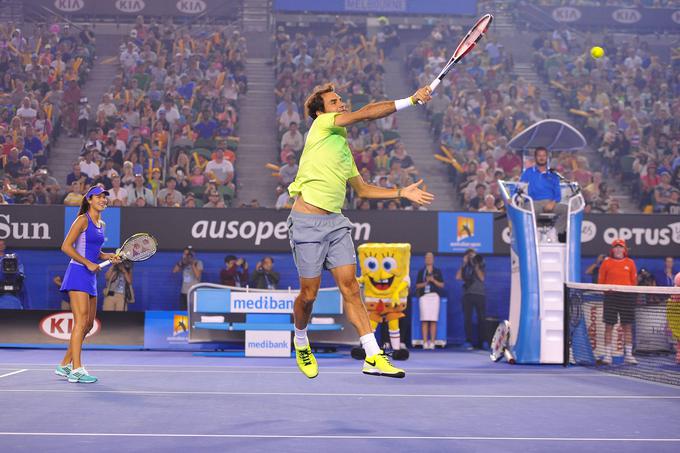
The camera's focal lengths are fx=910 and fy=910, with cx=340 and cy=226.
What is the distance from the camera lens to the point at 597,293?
13734 mm

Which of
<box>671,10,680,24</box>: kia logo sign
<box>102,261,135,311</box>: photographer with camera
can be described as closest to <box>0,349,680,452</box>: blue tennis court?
<box>102,261,135,311</box>: photographer with camera

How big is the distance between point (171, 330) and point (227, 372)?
464 cm

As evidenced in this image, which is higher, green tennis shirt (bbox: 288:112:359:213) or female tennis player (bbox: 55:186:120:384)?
green tennis shirt (bbox: 288:112:359:213)

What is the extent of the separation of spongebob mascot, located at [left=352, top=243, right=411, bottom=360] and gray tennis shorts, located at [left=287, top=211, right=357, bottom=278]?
812 centimetres

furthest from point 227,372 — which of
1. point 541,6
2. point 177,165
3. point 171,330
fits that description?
point 541,6

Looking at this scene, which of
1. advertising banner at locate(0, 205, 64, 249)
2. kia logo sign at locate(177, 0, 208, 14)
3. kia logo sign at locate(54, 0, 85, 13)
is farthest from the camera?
kia logo sign at locate(177, 0, 208, 14)

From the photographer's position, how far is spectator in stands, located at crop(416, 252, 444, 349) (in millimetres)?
16594

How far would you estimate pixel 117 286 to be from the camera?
55.3 feet

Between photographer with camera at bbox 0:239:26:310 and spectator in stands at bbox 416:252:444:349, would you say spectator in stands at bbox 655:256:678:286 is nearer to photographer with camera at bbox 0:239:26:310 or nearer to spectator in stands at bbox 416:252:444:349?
spectator in stands at bbox 416:252:444:349

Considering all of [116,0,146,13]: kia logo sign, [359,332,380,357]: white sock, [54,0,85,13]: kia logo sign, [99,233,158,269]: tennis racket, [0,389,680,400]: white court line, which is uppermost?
[116,0,146,13]: kia logo sign

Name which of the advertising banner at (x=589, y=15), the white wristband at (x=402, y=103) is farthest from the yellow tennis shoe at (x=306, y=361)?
the advertising banner at (x=589, y=15)

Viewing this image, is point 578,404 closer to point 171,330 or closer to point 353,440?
point 353,440

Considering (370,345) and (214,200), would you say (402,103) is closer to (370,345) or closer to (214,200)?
(370,345)

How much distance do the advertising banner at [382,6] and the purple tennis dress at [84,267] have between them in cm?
2061
